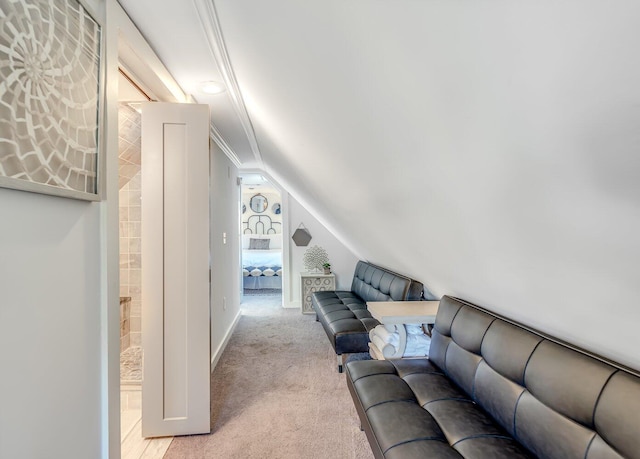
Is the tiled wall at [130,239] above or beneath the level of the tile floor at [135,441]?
above

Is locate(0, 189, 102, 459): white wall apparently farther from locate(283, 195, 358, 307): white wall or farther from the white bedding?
the white bedding

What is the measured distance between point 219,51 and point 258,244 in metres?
6.40

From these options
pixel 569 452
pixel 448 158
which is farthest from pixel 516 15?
pixel 569 452

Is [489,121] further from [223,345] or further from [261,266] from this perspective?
[261,266]

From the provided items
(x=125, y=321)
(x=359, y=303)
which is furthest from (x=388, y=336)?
(x=125, y=321)

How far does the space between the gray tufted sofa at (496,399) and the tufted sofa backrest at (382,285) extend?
0.71 metres

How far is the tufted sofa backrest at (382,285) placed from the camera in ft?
8.60

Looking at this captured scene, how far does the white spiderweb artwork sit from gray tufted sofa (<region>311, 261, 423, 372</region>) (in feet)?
7.14

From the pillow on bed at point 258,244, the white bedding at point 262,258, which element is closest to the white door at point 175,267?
the white bedding at point 262,258

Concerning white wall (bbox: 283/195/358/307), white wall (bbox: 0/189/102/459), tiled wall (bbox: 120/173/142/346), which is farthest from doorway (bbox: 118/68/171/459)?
white wall (bbox: 283/195/358/307)

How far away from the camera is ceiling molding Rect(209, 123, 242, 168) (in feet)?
9.03

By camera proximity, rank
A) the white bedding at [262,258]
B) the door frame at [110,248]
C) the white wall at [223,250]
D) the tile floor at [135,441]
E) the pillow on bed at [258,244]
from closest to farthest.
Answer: the door frame at [110,248]
the tile floor at [135,441]
the white wall at [223,250]
the white bedding at [262,258]
the pillow on bed at [258,244]

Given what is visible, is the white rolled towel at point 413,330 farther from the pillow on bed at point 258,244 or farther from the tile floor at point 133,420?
the pillow on bed at point 258,244

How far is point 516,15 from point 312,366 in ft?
9.39
